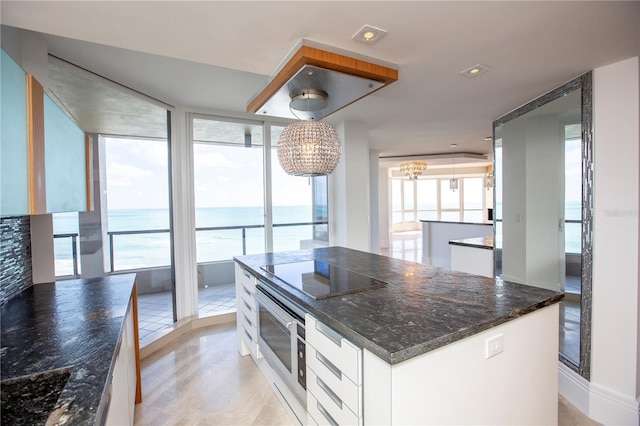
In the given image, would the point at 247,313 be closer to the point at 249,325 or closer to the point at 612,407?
the point at 249,325

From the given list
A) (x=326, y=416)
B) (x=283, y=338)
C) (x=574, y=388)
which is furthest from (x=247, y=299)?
(x=574, y=388)

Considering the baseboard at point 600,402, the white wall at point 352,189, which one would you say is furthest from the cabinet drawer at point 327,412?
the white wall at point 352,189

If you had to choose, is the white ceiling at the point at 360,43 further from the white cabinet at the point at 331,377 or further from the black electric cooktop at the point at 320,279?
the white cabinet at the point at 331,377

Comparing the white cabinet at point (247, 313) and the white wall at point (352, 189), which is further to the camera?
the white wall at point (352, 189)

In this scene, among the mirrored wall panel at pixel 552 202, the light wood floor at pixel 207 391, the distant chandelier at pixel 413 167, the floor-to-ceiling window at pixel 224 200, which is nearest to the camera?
the light wood floor at pixel 207 391

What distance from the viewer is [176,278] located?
3.36 m

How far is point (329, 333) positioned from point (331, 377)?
0.19 m

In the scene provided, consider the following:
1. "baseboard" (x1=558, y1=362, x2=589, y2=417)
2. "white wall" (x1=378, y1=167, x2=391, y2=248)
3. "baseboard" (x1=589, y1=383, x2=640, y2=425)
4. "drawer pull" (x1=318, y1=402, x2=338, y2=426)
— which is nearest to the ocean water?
"drawer pull" (x1=318, y1=402, x2=338, y2=426)

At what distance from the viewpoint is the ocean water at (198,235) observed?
2303 mm

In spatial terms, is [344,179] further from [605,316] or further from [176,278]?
[605,316]

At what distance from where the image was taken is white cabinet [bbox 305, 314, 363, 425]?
1.17 m

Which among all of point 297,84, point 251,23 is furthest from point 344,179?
point 251,23

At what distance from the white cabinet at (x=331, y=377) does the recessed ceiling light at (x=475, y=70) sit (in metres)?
1.95

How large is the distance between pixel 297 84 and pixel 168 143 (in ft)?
6.81
